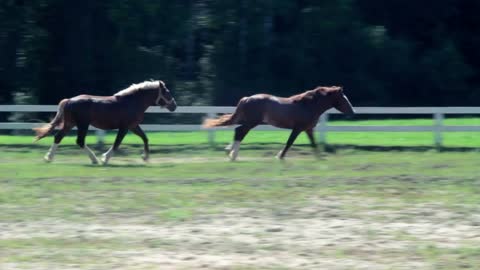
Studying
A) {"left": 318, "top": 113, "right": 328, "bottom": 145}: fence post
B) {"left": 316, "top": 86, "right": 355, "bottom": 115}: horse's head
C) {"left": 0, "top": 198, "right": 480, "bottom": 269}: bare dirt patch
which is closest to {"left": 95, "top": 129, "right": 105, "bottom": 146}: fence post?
{"left": 318, "top": 113, "right": 328, "bottom": 145}: fence post

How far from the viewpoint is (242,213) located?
11.8m

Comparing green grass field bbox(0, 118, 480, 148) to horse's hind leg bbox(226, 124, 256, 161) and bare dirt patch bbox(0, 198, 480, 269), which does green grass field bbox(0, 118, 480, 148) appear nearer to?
horse's hind leg bbox(226, 124, 256, 161)

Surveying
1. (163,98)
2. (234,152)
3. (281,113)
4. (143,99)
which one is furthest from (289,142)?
(143,99)

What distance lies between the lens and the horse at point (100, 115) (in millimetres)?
18516

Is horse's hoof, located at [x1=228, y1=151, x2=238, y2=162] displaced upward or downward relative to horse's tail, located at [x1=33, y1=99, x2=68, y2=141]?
downward

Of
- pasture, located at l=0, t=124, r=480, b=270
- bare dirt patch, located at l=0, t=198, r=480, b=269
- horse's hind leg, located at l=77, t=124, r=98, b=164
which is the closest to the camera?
bare dirt patch, located at l=0, t=198, r=480, b=269

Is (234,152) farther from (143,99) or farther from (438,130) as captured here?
(438,130)

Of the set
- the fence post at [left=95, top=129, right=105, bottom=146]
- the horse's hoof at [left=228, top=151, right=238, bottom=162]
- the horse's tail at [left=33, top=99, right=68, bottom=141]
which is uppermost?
the horse's tail at [left=33, top=99, right=68, bottom=141]

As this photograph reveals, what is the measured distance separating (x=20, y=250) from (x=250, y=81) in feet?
91.9

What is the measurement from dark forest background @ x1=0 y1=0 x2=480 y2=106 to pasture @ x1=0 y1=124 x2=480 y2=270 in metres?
14.1

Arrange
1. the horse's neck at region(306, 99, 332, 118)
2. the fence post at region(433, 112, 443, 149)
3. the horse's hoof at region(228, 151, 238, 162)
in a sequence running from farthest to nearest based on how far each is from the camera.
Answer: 1. the fence post at region(433, 112, 443, 149)
2. the horse's neck at region(306, 99, 332, 118)
3. the horse's hoof at region(228, 151, 238, 162)

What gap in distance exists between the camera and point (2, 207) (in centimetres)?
1234

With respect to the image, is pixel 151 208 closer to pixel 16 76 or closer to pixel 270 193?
pixel 270 193

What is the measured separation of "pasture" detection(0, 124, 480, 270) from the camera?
9.34 metres
